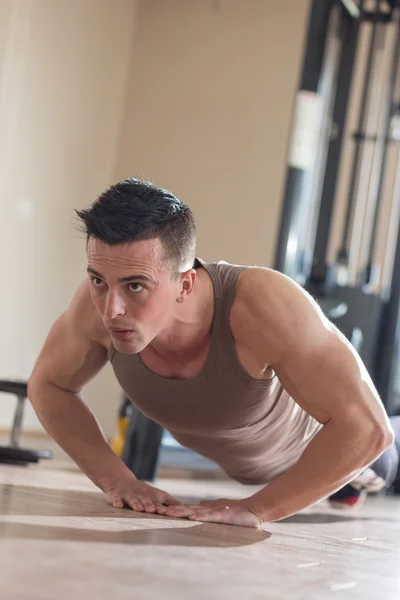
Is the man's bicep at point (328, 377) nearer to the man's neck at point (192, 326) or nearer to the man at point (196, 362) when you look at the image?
the man at point (196, 362)

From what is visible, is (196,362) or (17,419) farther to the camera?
(17,419)

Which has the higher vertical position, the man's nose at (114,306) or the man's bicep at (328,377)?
the man's nose at (114,306)

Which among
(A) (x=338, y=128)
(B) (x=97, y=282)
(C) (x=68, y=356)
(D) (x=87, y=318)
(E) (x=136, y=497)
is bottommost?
(E) (x=136, y=497)

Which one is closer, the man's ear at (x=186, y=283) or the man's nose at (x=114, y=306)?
the man's nose at (x=114, y=306)

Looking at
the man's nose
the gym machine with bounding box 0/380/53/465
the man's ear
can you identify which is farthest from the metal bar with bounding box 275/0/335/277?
the man's nose

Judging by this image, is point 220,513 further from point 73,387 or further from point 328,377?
point 73,387

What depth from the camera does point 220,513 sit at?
178 centimetres

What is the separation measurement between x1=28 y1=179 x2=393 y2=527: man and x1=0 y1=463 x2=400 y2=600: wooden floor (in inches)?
4.1

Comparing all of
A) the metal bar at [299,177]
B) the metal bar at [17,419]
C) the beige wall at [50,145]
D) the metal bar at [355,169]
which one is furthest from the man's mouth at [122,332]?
the beige wall at [50,145]

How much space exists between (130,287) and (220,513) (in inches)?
19.4

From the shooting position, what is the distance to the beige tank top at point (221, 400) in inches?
74.0

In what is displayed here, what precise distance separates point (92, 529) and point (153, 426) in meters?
1.80

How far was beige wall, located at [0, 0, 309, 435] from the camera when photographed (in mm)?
4949

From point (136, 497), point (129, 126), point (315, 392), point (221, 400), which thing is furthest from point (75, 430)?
point (129, 126)
